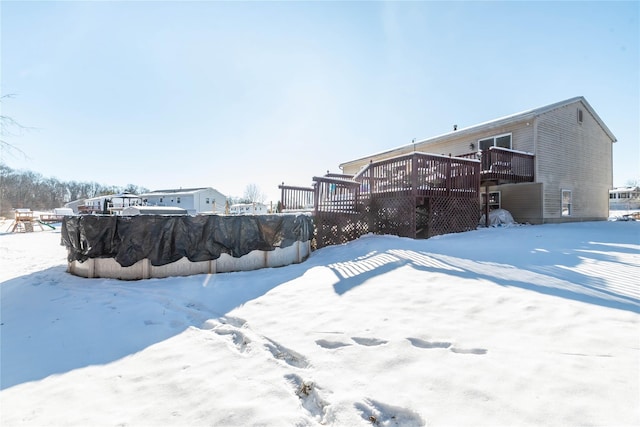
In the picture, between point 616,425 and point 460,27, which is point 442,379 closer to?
point 616,425

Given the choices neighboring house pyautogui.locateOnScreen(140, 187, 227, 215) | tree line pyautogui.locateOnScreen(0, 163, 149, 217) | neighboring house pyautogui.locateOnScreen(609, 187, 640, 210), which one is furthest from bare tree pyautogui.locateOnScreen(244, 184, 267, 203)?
neighboring house pyautogui.locateOnScreen(609, 187, 640, 210)

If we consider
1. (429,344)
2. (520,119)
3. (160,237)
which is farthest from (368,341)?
(520,119)

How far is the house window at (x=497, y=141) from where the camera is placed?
39.9ft

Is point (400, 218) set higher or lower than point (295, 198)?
lower

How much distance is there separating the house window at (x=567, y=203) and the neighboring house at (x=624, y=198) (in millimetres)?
31732

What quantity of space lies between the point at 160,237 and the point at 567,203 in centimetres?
1619

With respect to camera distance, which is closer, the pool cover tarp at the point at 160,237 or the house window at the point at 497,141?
the pool cover tarp at the point at 160,237

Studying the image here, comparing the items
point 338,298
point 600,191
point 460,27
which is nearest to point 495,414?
point 338,298

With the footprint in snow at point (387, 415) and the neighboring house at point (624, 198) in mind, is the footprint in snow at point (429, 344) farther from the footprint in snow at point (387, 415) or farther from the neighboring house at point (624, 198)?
the neighboring house at point (624, 198)

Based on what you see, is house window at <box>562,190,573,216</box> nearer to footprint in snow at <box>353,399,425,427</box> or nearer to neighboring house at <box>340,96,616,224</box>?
neighboring house at <box>340,96,616,224</box>

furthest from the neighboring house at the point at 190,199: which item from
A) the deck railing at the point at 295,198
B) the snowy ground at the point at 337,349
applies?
the snowy ground at the point at 337,349

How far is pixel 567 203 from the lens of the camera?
12.6 m

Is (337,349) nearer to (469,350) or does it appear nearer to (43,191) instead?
(469,350)

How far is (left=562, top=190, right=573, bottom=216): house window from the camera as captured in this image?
12.4 metres
